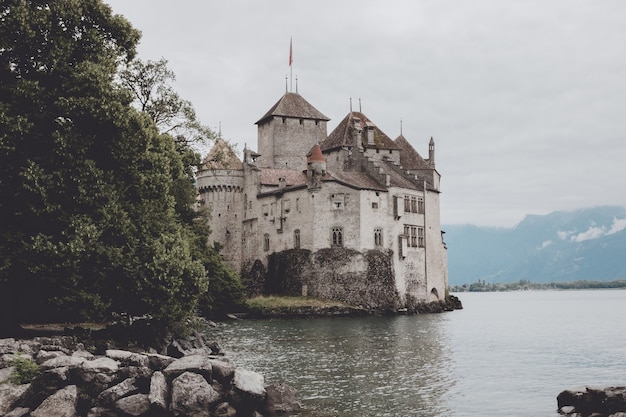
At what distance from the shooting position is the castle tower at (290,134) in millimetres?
96688

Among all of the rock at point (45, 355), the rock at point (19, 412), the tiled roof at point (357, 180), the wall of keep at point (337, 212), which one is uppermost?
the tiled roof at point (357, 180)

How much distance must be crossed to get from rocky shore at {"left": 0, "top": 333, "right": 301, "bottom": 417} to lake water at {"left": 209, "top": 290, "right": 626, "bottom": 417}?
2.15 metres

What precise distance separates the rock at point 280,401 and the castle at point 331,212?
47633mm

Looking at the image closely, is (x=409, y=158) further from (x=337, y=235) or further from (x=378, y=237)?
(x=337, y=235)

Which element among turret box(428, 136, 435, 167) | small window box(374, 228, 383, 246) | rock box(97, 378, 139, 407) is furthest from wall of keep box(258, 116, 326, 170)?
rock box(97, 378, 139, 407)

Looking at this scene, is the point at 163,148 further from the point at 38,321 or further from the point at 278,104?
the point at 278,104

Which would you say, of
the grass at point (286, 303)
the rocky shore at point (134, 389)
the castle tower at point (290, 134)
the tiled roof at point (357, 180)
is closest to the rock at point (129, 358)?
the rocky shore at point (134, 389)

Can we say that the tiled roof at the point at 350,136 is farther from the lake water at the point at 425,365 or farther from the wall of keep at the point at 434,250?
the lake water at the point at 425,365

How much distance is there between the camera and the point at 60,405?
67.2 ft

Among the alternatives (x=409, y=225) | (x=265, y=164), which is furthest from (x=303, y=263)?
(x=265, y=164)

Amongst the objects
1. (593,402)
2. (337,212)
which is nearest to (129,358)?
(593,402)

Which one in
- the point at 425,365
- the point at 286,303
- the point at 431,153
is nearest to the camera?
the point at 425,365

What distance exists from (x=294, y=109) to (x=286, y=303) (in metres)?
32.7

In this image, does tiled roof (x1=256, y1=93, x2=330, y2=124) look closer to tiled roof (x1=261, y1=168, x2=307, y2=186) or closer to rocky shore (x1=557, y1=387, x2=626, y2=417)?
tiled roof (x1=261, y1=168, x2=307, y2=186)
